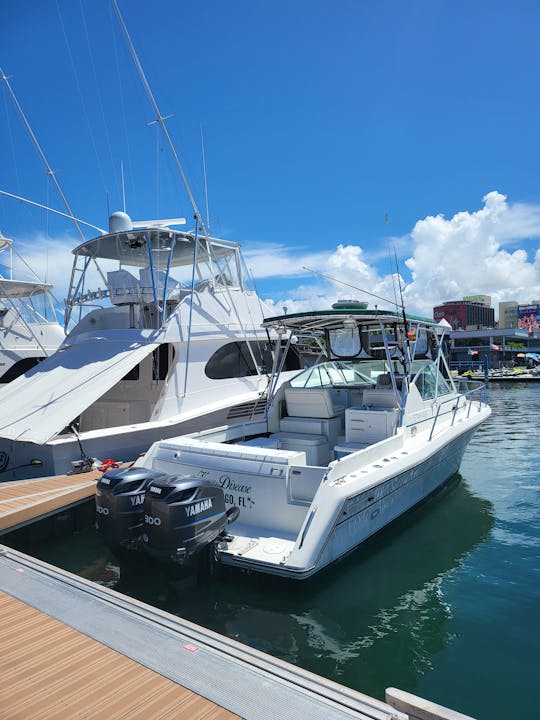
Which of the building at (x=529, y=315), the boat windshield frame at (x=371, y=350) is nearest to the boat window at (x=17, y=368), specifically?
the boat windshield frame at (x=371, y=350)

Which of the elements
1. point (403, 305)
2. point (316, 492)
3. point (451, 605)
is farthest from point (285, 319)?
point (451, 605)

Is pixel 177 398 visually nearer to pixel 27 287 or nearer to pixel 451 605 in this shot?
pixel 451 605

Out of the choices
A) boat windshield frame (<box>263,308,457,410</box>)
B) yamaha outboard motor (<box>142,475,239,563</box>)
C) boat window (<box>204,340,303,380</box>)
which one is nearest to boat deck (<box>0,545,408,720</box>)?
yamaha outboard motor (<box>142,475,239,563</box>)

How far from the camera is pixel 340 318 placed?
23.8 ft

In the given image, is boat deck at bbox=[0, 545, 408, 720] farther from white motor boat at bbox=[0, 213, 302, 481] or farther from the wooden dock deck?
white motor boat at bbox=[0, 213, 302, 481]

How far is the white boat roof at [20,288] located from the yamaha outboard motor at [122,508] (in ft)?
44.8

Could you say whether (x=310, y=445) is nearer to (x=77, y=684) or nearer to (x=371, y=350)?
(x=371, y=350)

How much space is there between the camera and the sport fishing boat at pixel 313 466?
450 cm

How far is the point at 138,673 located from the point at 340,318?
17.6 ft

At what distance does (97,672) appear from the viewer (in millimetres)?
2938

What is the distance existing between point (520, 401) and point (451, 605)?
22417 millimetres

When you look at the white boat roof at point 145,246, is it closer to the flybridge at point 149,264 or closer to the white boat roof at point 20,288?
the flybridge at point 149,264

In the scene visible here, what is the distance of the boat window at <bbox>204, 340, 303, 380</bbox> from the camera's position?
35.0 feet

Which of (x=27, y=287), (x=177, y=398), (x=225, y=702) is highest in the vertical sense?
(x=27, y=287)
